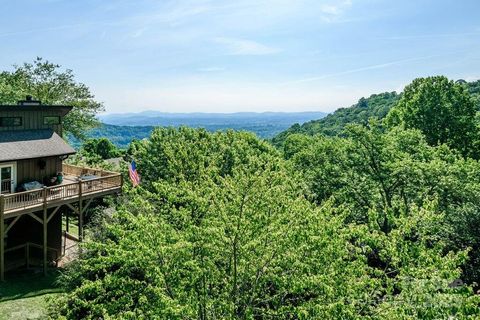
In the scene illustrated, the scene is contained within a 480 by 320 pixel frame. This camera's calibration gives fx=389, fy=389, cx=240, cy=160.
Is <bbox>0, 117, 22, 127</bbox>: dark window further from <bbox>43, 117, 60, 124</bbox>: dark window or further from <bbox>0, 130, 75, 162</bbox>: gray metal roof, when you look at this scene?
<bbox>43, 117, 60, 124</bbox>: dark window

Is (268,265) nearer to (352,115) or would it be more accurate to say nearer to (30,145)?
(30,145)

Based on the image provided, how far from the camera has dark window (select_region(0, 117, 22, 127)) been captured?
22.9 metres

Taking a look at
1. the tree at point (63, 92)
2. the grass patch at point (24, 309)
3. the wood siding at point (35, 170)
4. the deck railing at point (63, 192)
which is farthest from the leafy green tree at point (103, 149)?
the grass patch at point (24, 309)

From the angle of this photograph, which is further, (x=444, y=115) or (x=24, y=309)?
(x=444, y=115)

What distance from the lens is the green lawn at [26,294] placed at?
1633 centimetres

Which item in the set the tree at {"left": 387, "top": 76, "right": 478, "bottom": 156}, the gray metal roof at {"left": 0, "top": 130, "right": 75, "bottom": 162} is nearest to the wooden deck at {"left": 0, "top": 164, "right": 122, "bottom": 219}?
the gray metal roof at {"left": 0, "top": 130, "right": 75, "bottom": 162}

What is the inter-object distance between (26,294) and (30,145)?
8.85m

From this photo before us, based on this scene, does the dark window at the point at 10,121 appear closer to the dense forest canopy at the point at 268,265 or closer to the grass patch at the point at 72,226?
the grass patch at the point at 72,226

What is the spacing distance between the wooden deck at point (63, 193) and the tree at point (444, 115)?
2650 centimetres

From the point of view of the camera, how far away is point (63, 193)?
22.0 metres

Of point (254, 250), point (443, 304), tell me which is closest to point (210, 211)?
point (254, 250)

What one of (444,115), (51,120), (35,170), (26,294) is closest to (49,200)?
(35,170)

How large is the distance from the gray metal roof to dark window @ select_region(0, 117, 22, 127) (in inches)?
19.9

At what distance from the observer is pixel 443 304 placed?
23.2 feet
